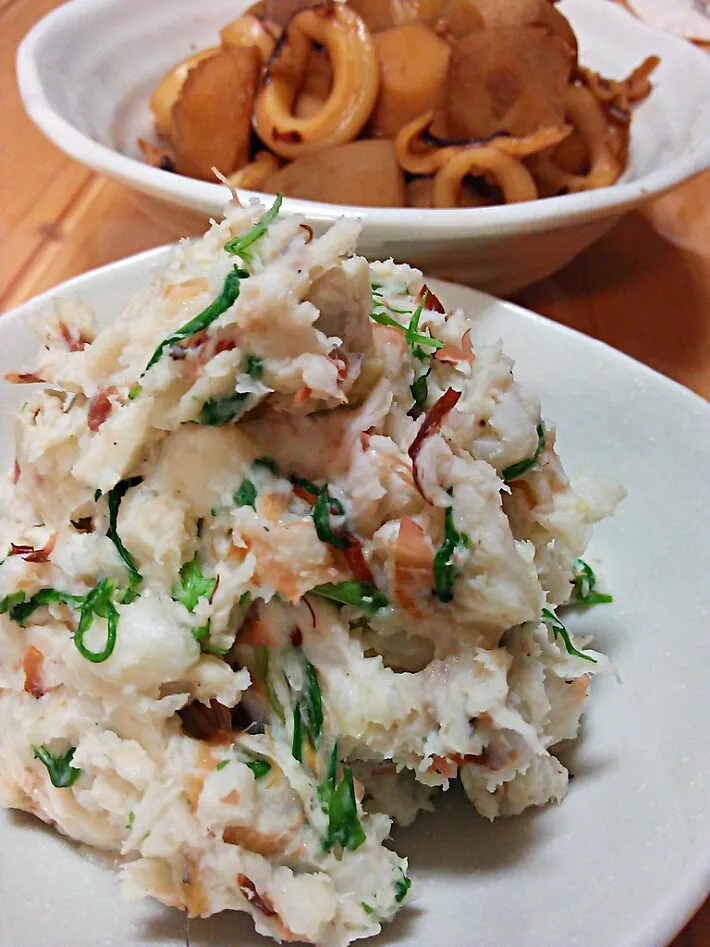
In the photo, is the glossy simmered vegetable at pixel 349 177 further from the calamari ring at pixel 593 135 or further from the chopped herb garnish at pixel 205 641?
the chopped herb garnish at pixel 205 641

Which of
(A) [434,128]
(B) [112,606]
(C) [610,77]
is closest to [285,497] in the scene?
(B) [112,606]

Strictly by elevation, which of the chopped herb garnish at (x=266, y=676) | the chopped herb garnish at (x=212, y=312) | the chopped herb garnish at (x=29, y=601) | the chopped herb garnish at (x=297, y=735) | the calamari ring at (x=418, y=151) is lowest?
the chopped herb garnish at (x=297, y=735)

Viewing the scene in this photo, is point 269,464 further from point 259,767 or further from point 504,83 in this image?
point 504,83

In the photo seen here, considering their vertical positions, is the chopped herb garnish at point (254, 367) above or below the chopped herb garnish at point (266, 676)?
above

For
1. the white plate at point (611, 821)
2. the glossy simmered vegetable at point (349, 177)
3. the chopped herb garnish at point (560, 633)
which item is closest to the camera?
the white plate at point (611, 821)

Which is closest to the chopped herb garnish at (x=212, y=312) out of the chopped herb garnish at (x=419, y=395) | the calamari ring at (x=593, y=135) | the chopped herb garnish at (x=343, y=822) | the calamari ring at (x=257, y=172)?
the chopped herb garnish at (x=419, y=395)

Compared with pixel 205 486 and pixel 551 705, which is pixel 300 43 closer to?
pixel 205 486

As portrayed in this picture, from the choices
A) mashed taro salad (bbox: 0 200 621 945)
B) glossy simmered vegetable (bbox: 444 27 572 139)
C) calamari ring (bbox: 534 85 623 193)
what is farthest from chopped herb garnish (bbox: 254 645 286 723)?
calamari ring (bbox: 534 85 623 193)

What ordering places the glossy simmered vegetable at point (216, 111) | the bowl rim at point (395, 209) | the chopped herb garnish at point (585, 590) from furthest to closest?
the glossy simmered vegetable at point (216, 111)
the bowl rim at point (395, 209)
the chopped herb garnish at point (585, 590)
